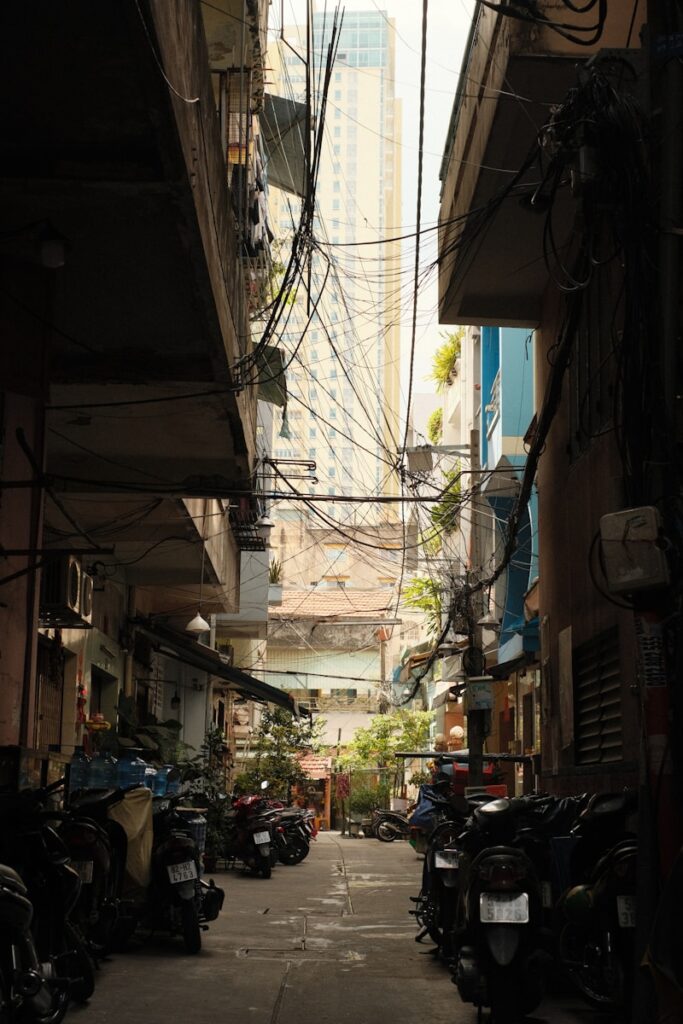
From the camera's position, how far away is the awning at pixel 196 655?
2008cm

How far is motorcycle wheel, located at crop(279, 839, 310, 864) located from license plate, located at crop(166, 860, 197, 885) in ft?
37.8

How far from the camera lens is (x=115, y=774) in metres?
13.4

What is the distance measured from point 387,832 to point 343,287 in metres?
23.4

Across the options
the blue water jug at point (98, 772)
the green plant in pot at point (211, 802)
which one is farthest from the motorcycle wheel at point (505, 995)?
the green plant in pot at point (211, 802)

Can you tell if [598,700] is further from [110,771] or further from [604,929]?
[110,771]

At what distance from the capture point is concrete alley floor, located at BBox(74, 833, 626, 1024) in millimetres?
6441

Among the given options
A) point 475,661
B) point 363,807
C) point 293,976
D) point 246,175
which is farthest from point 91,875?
point 363,807

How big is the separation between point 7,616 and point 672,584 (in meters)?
5.15

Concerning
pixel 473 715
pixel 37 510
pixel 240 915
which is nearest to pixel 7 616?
pixel 37 510

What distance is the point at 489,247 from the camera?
1080 cm

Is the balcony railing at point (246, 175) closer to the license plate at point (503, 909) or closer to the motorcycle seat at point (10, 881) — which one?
the license plate at point (503, 909)

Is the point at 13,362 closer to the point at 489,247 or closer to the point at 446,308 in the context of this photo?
the point at 489,247

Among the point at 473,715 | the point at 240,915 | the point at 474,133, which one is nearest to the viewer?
the point at 474,133

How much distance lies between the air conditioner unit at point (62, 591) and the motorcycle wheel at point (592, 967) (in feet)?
24.5
